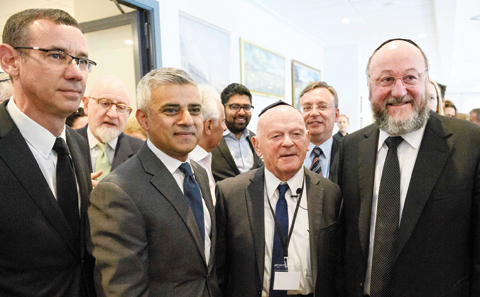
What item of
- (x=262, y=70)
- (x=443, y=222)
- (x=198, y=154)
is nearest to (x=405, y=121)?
(x=443, y=222)

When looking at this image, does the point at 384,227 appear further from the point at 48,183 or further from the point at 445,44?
the point at 445,44

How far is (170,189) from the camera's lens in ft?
4.68

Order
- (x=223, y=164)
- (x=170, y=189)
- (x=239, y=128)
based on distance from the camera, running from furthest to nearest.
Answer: (x=239, y=128)
(x=223, y=164)
(x=170, y=189)

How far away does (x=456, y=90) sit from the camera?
70.3 feet

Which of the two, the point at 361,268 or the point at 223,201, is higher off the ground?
the point at 223,201

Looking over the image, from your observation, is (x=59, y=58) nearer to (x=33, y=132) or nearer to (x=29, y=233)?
(x=33, y=132)

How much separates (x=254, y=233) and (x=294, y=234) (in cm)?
21

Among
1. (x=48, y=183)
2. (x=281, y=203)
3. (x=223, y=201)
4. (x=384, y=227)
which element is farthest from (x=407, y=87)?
(x=48, y=183)

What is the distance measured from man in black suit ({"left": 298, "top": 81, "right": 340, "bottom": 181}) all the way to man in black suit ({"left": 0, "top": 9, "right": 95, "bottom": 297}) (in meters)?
1.96

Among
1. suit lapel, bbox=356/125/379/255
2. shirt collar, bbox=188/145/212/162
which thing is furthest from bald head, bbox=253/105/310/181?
shirt collar, bbox=188/145/212/162

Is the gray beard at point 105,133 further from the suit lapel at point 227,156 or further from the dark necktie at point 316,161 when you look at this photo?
the dark necktie at point 316,161

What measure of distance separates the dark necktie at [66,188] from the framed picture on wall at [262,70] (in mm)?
4186

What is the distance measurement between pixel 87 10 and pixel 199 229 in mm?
3606

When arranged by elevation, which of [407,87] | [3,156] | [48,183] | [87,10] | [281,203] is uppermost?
[87,10]
